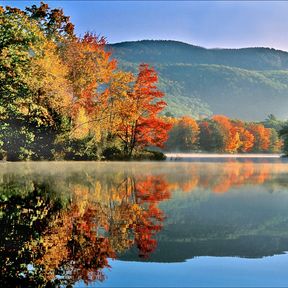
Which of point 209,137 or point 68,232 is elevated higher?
point 209,137

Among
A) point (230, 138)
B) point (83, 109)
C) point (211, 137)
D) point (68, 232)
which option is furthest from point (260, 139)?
point (68, 232)

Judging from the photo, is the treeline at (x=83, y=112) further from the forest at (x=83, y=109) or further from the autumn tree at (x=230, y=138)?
the autumn tree at (x=230, y=138)

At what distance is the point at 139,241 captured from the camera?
7.72 meters

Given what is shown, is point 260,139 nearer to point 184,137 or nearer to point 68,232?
point 184,137

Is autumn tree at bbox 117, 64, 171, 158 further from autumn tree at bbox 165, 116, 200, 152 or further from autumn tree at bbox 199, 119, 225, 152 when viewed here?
autumn tree at bbox 199, 119, 225, 152

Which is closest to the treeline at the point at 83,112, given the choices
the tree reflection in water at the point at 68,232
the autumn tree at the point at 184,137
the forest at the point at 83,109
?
the forest at the point at 83,109

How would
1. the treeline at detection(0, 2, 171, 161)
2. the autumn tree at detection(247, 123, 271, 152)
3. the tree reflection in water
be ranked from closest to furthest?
1. the tree reflection in water
2. the treeline at detection(0, 2, 171, 161)
3. the autumn tree at detection(247, 123, 271, 152)

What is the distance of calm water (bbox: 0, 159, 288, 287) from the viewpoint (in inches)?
225

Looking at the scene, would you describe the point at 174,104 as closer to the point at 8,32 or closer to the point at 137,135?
the point at 137,135

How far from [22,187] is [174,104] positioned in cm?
18437

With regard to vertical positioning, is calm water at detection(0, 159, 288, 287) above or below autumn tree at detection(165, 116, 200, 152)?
below

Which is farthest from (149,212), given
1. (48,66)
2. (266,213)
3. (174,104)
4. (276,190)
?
(174,104)

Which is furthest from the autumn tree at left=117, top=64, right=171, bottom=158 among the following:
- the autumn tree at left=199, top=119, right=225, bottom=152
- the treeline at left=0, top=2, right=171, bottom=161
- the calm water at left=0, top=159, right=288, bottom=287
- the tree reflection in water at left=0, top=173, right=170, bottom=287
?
the autumn tree at left=199, top=119, right=225, bottom=152

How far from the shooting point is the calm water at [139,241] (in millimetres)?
5715
